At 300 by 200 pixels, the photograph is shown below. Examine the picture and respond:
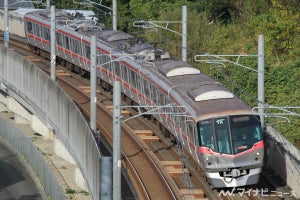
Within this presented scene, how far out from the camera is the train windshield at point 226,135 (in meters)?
30.9

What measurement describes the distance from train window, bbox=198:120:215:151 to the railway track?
6.15ft

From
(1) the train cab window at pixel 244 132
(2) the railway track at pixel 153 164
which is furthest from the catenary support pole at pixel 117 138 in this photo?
(1) the train cab window at pixel 244 132

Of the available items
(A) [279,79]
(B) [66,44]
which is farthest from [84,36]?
(A) [279,79]

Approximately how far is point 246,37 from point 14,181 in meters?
22.8

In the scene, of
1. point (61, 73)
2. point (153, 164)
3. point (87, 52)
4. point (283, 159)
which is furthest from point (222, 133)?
point (61, 73)

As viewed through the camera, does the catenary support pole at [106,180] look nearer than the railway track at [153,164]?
Yes

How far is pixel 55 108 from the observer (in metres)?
41.3

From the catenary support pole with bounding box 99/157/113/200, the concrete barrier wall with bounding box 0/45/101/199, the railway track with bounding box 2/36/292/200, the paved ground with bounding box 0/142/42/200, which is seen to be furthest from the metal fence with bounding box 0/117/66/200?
the catenary support pole with bounding box 99/157/113/200

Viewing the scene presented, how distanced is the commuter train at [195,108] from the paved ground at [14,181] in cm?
661

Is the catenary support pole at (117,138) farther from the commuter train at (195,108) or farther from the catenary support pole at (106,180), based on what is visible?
the commuter train at (195,108)

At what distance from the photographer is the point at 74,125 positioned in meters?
36.7

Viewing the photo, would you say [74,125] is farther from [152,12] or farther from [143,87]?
[152,12]

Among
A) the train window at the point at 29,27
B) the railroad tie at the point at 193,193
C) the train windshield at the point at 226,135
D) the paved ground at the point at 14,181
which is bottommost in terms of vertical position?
the paved ground at the point at 14,181

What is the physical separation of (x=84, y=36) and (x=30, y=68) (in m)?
6.03
